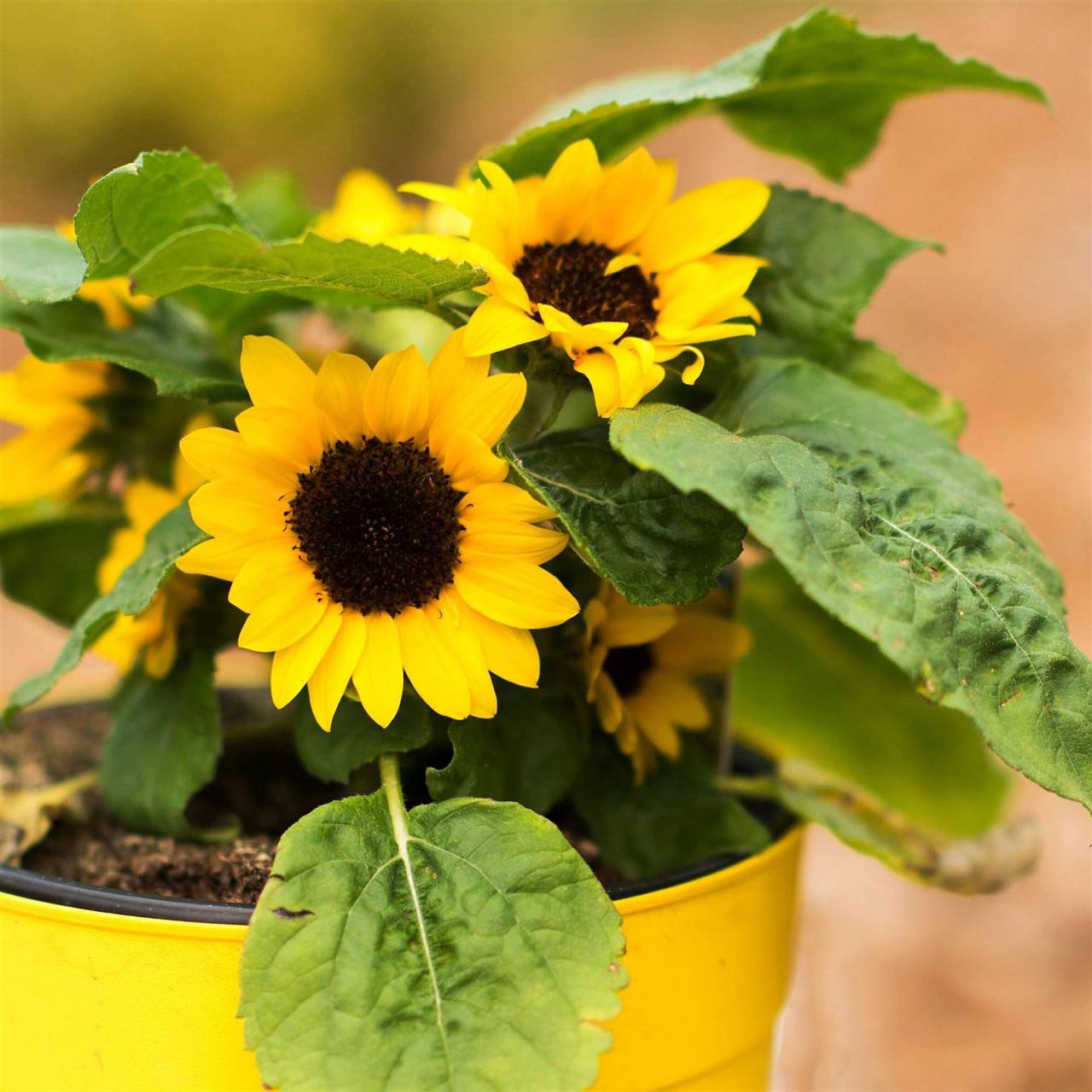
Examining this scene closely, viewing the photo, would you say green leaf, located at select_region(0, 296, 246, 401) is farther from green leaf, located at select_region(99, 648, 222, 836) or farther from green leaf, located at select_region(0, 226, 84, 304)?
green leaf, located at select_region(99, 648, 222, 836)

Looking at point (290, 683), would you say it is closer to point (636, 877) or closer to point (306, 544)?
point (306, 544)

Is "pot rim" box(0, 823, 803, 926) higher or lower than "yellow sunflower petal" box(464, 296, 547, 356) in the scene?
lower

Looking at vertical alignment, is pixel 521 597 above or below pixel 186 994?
above

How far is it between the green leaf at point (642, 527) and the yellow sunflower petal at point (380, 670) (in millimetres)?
69

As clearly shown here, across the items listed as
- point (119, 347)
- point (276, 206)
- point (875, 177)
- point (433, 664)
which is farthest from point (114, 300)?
point (875, 177)

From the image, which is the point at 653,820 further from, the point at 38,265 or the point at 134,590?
the point at 38,265

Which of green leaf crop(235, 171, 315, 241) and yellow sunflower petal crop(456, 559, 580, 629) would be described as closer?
yellow sunflower petal crop(456, 559, 580, 629)

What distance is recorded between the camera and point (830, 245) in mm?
544

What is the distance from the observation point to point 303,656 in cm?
43

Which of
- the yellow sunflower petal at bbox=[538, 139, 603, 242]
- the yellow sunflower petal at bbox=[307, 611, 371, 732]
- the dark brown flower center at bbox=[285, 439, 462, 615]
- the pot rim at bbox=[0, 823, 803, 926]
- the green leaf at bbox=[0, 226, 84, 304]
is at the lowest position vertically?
the pot rim at bbox=[0, 823, 803, 926]

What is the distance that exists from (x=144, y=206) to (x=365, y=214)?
0.79 ft

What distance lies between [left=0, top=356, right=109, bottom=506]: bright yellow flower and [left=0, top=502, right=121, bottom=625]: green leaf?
0.24 ft

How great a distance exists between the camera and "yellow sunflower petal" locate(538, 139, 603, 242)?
47 centimetres

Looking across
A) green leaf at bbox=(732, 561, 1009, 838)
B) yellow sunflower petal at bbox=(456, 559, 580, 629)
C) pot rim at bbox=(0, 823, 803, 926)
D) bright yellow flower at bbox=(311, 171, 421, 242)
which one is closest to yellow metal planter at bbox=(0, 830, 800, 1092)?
pot rim at bbox=(0, 823, 803, 926)
